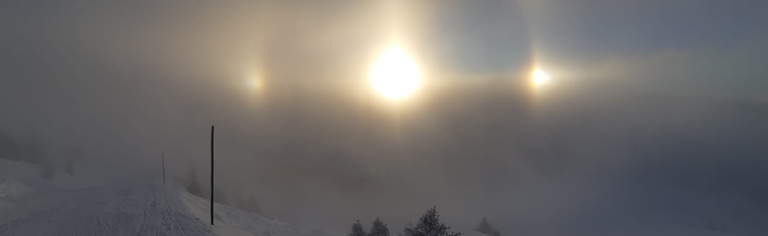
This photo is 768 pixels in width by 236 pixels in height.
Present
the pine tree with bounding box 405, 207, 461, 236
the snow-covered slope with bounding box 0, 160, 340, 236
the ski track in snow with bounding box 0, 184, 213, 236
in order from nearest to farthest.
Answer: the pine tree with bounding box 405, 207, 461, 236
the ski track in snow with bounding box 0, 184, 213, 236
the snow-covered slope with bounding box 0, 160, 340, 236

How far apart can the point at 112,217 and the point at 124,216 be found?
0.77 m

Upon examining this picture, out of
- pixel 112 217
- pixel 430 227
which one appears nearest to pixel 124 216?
pixel 112 217

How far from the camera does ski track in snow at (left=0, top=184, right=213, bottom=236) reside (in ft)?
91.7

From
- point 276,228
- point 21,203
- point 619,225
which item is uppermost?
point 21,203

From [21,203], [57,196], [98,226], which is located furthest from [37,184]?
[98,226]

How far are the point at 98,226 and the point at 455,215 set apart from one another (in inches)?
7016

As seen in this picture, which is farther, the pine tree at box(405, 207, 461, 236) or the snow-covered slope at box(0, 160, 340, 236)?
the snow-covered slope at box(0, 160, 340, 236)

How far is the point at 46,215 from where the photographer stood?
112ft

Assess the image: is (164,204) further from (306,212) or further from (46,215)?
(306,212)

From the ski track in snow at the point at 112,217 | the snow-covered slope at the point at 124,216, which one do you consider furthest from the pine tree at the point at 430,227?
the ski track in snow at the point at 112,217

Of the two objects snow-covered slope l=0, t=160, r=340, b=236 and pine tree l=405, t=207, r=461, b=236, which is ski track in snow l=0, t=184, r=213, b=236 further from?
pine tree l=405, t=207, r=461, b=236

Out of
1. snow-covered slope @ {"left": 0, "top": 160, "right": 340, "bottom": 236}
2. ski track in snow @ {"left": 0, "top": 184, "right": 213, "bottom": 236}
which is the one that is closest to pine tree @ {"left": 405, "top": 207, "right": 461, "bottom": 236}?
snow-covered slope @ {"left": 0, "top": 160, "right": 340, "bottom": 236}

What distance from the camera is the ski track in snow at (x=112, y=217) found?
28.0 m

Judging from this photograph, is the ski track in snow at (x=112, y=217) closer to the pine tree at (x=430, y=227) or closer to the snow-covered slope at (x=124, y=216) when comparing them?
the snow-covered slope at (x=124, y=216)
